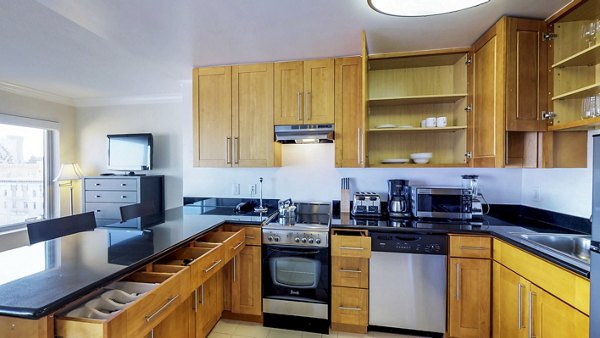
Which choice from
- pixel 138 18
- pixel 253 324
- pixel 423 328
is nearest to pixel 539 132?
pixel 423 328

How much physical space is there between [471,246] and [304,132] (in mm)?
1519

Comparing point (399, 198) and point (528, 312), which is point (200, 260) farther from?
point (528, 312)

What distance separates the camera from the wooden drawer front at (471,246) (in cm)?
177

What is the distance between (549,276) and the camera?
1.27m

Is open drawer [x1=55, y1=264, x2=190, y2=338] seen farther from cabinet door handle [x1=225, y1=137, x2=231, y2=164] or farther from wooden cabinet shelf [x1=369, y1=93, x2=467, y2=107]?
wooden cabinet shelf [x1=369, y1=93, x2=467, y2=107]

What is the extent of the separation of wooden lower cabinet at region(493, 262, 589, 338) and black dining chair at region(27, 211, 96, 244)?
9.15 feet

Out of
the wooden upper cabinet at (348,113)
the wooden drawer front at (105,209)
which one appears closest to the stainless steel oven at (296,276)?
the wooden upper cabinet at (348,113)

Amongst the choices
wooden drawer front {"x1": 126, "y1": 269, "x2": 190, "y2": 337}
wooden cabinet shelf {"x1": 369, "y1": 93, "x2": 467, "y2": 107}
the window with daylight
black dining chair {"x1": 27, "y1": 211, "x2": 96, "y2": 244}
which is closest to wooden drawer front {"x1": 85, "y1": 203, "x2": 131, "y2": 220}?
the window with daylight

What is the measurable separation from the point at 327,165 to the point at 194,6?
1.68 meters

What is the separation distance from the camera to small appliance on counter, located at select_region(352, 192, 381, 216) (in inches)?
88.5

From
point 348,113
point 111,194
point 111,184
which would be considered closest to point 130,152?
point 111,184

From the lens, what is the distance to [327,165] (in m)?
2.58

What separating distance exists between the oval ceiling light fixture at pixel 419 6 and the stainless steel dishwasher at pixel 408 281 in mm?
1433

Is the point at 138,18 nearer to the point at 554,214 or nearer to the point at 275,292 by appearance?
the point at 275,292
